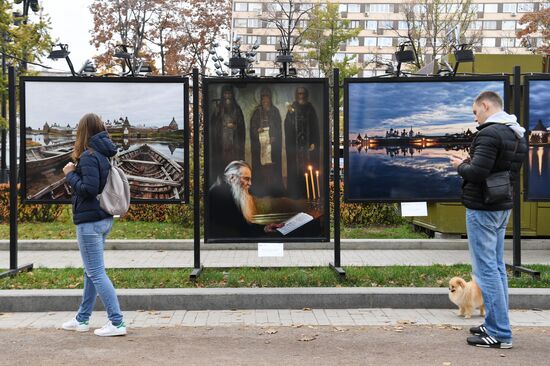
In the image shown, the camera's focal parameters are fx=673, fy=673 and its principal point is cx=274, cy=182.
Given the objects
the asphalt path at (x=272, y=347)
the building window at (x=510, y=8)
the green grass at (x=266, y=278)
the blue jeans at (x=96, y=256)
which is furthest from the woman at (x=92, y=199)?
the building window at (x=510, y=8)

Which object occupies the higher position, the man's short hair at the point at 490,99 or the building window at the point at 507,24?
the building window at the point at 507,24

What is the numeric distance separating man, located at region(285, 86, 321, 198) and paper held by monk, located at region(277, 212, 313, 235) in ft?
0.83

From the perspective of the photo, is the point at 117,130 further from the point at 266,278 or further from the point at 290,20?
the point at 290,20

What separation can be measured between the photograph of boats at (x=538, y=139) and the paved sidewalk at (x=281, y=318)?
7.25 feet

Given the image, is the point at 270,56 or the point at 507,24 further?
the point at 270,56

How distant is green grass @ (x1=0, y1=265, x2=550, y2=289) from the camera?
793cm

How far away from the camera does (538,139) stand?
8914 millimetres

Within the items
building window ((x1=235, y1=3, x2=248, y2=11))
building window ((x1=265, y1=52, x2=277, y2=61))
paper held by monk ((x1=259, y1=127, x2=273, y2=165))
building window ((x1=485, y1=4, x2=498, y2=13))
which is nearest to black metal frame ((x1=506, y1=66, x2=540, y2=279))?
paper held by monk ((x1=259, y1=127, x2=273, y2=165))

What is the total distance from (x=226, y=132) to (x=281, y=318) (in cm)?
255

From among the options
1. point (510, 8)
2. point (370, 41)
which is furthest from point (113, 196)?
point (510, 8)

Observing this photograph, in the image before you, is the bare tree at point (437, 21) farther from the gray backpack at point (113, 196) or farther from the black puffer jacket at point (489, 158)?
the gray backpack at point (113, 196)

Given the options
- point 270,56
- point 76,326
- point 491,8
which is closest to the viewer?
point 76,326

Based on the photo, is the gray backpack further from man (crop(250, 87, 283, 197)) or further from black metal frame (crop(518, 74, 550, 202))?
black metal frame (crop(518, 74, 550, 202))

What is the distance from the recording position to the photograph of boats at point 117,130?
8.55m
